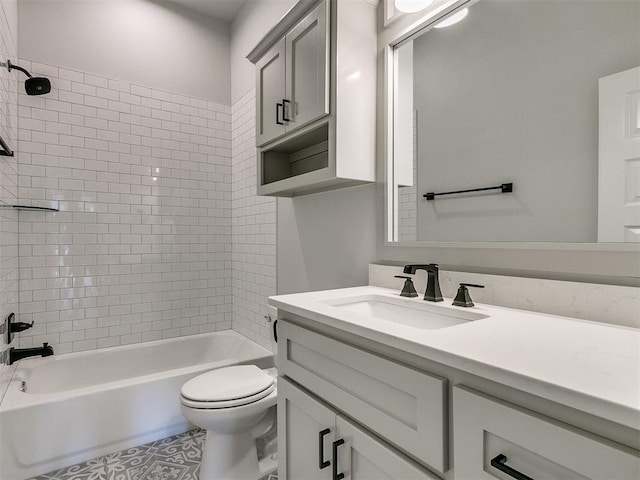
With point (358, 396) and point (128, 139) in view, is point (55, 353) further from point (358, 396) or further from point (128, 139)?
point (358, 396)

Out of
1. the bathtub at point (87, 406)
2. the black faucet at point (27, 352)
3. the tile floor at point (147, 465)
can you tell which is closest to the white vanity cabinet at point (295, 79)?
the bathtub at point (87, 406)

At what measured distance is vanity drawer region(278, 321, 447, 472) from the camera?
28.1 inches

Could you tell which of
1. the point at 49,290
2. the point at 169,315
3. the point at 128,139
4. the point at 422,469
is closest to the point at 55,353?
the point at 49,290

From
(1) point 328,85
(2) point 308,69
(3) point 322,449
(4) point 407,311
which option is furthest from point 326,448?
(2) point 308,69

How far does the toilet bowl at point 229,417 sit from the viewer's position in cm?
163

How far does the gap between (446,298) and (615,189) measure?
1.93 ft

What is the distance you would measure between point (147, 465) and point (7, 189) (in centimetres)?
170

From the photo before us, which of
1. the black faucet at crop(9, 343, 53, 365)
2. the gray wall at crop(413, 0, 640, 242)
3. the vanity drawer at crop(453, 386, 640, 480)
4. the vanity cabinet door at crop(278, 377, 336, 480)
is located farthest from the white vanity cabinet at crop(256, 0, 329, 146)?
the black faucet at crop(9, 343, 53, 365)

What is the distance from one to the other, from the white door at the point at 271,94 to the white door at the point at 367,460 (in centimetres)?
→ 136

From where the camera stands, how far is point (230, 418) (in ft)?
5.38

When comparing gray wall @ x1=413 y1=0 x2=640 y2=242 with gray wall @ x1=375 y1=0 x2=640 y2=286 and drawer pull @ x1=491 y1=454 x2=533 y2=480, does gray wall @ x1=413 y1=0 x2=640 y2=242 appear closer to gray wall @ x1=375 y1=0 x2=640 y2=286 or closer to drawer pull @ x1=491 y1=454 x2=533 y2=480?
gray wall @ x1=375 y1=0 x2=640 y2=286

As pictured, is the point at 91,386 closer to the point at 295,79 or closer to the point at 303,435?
the point at 303,435

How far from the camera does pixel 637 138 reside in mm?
924

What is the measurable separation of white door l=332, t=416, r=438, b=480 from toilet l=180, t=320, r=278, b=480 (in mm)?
849
